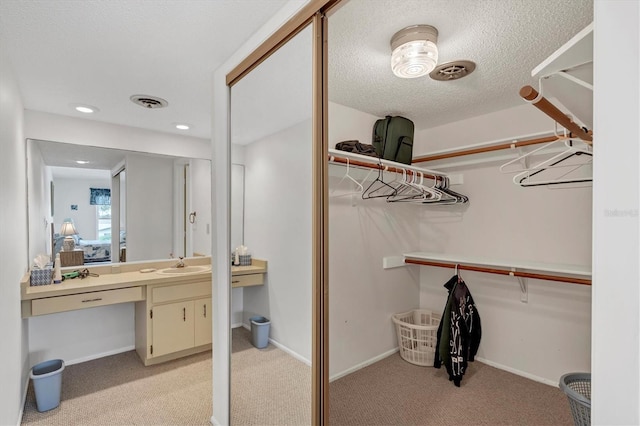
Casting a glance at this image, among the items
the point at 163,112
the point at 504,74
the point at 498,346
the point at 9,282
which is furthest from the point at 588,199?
the point at 163,112

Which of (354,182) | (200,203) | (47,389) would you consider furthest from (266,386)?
(200,203)

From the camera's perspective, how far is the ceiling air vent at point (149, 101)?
7.96 ft

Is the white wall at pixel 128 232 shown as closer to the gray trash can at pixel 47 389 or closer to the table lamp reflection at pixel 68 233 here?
the table lamp reflection at pixel 68 233

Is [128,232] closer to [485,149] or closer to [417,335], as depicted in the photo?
[417,335]

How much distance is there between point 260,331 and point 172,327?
165cm

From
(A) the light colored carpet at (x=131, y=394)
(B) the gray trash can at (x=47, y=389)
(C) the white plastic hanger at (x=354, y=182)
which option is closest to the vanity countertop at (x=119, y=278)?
(B) the gray trash can at (x=47, y=389)

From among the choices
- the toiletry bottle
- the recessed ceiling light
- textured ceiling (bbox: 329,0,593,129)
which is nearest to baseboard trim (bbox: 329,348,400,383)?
textured ceiling (bbox: 329,0,593,129)

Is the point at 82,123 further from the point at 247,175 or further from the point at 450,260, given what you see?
the point at 450,260

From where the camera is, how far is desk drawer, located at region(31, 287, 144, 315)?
2398 mm

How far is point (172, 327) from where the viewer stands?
3.00 metres

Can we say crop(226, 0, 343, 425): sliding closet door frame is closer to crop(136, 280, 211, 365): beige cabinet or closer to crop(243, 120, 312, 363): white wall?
crop(243, 120, 312, 363): white wall

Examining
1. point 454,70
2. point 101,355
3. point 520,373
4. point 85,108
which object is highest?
point 85,108

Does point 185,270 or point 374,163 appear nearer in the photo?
point 374,163
